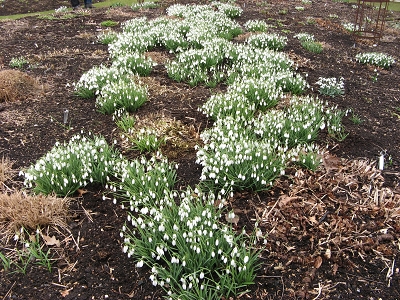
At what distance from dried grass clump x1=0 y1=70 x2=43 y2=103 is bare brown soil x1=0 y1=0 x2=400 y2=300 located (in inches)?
7.2

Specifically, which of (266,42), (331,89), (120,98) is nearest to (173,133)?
(120,98)

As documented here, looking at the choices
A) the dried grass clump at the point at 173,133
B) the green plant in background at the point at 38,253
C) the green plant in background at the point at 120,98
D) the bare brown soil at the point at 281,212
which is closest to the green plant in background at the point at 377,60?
the bare brown soil at the point at 281,212

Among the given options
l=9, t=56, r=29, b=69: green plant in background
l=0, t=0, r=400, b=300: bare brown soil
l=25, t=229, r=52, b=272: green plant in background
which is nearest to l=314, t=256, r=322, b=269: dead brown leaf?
l=0, t=0, r=400, b=300: bare brown soil

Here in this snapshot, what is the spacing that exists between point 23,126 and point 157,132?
7.13 ft

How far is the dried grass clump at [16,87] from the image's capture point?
6234mm

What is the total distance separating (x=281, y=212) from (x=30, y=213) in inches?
99.8

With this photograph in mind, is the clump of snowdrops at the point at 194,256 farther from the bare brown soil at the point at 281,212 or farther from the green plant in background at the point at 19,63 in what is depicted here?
the green plant in background at the point at 19,63

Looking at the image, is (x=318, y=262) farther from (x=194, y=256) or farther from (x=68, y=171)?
(x=68, y=171)

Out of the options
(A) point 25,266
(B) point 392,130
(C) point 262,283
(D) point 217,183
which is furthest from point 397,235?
(A) point 25,266

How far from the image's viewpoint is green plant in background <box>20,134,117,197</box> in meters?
3.81

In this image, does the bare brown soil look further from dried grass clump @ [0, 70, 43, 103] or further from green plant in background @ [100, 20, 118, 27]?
green plant in background @ [100, 20, 118, 27]

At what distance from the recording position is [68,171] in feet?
12.8

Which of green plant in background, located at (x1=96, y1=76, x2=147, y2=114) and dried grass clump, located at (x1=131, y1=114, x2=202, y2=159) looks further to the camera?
green plant in background, located at (x1=96, y1=76, x2=147, y2=114)

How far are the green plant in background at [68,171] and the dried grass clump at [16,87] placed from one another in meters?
2.87
